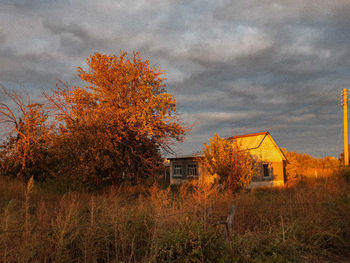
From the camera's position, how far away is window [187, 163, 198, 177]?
2933cm

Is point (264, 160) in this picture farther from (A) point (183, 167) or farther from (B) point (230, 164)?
(B) point (230, 164)

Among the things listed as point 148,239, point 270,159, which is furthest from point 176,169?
point 148,239

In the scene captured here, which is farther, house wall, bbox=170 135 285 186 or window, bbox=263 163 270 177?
window, bbox=263 163 270 177

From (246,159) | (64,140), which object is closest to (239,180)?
(246,159)

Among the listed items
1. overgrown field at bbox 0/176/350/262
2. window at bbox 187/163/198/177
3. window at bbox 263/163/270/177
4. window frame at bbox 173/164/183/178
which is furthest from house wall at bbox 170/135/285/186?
overgrown field at bbox 0/176/350/262

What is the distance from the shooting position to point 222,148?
684 inches

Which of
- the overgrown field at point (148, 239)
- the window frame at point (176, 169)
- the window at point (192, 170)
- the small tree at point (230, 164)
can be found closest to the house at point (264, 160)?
the window at point (192, 170)

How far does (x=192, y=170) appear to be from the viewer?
29625mm

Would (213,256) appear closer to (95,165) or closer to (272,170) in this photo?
(95,165)

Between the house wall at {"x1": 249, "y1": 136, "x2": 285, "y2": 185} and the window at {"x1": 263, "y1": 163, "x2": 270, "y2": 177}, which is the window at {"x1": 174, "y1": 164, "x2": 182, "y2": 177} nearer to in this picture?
the house wall at {"x1": 249, "y1": 136, "x2": 285, "y2": 185}

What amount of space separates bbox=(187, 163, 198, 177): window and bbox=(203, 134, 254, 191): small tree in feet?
37.1

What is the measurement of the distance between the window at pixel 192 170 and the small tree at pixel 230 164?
1131cm

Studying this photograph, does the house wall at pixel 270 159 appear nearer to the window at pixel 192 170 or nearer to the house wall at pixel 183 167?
the house wall at pixel 183 167

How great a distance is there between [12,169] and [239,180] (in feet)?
45.8
